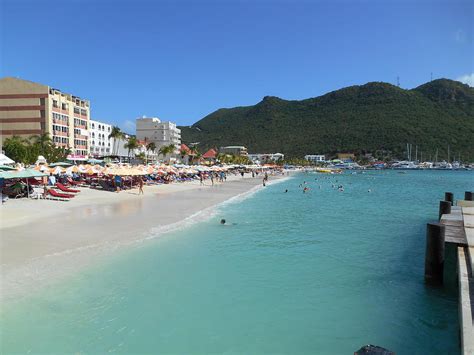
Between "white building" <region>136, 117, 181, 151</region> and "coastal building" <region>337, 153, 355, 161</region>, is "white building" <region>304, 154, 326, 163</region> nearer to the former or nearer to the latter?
"coastal building" <region>337, 153, 355, 161</region>

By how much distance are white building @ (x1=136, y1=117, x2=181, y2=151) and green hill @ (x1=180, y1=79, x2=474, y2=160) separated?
2666 inches

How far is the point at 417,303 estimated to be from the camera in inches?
376

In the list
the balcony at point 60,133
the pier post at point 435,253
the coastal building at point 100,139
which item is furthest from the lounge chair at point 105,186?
the coastal building at point 100,139

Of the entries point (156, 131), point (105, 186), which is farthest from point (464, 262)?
point (156, 131)

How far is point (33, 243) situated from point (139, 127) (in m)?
105

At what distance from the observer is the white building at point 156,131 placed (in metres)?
112

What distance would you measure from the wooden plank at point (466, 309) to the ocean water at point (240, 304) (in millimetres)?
1137

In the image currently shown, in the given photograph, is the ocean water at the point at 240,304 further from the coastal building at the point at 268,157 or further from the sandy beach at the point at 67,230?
the coastal building at the point at 268,157

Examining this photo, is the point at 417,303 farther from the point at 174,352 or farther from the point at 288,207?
the point at 288,207

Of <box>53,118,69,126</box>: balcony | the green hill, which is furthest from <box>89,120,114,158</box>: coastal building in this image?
the green hill

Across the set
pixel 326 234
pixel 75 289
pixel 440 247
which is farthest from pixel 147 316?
pixel 326 234

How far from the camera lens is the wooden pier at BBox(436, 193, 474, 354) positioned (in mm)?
5953

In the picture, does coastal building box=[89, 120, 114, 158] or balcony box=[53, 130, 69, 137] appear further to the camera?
coastal building box=[89, 120, 114, 158]

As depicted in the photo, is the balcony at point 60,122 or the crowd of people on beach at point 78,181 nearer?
the crowd of people on beach at point 78,181
